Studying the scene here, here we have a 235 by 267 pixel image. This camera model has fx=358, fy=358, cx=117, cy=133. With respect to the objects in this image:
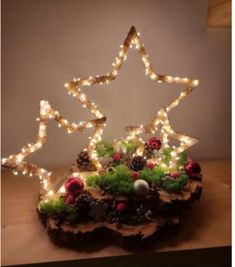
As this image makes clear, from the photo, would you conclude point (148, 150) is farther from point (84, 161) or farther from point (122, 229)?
point (122, 229)

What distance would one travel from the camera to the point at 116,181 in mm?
1062

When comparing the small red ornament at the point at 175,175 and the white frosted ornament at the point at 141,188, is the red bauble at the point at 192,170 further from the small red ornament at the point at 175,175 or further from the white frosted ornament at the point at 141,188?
the white frosted ornament at the point at 141,188

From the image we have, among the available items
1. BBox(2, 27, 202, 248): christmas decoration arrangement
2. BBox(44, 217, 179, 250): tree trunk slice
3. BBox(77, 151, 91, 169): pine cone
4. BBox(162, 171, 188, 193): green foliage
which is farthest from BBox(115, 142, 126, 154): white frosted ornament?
BBox(44, 217, 179, 250): tree trunk slice

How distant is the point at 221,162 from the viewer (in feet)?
4.93

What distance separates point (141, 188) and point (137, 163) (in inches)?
5.7

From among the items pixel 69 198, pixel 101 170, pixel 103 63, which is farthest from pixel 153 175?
pixel 103 63

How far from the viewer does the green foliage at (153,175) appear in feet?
3.58

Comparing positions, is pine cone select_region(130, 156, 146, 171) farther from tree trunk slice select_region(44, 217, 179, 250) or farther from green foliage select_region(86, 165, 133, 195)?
tree trunk slice select_region(44, 217, 179, 250)

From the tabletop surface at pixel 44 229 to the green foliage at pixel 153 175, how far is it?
15 centimetres

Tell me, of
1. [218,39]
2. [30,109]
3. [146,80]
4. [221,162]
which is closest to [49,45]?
[30,109]

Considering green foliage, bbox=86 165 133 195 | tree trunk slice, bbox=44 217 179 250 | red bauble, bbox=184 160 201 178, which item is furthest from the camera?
red bauble, bbox=184 160 201 178

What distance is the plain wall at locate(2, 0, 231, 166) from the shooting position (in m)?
1.22

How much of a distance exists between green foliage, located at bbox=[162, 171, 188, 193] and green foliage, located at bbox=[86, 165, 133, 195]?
0.11 m

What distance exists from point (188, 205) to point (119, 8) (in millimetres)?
695
